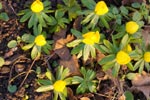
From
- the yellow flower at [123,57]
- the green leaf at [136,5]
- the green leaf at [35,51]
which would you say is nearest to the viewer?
the yellow flower at [123,57]

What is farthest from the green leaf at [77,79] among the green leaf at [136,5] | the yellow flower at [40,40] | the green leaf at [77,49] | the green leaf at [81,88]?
the green leaf at [136,5]

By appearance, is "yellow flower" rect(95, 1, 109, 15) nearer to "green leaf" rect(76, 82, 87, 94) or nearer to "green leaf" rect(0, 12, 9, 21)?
"green leaf" rect(76, 82, 87, 94)

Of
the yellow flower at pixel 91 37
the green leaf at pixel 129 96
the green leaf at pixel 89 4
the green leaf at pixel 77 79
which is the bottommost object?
the green leaf at pixel 129 96

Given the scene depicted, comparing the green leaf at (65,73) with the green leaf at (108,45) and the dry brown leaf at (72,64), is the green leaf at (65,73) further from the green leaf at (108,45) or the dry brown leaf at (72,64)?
the green leaf at (108,45)

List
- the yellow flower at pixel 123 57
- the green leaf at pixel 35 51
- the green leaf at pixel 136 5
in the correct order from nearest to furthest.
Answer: the yellow flower at pixel 123 57, the green leaf at pixel 35 51, the green leaf at pixel 136 5

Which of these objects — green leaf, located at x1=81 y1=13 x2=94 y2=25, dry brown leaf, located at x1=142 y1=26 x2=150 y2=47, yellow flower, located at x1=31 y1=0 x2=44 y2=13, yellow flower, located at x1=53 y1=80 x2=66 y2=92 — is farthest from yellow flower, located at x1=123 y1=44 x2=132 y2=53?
yellow flower, located at x1=31 y1=0 x2=44 y2=13

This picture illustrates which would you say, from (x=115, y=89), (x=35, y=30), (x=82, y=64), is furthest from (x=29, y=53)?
(x=115, y=89)

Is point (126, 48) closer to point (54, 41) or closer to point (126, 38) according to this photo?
point (126, 38)
